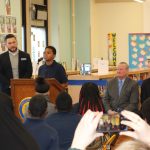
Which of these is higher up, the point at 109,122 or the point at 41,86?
the point at 41,86

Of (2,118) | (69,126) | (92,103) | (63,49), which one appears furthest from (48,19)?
(2,118)

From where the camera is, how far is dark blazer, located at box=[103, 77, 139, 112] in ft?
22.6

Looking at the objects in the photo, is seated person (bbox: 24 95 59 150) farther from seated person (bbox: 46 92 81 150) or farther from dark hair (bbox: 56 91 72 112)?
dark hair (bbox: 56 91 72 112)

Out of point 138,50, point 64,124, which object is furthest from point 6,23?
point 138,50

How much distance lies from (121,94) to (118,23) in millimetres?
7657

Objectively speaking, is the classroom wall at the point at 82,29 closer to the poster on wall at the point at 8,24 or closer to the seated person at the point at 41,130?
the poster on wall at the point at 8,24

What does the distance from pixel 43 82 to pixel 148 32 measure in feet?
29.0

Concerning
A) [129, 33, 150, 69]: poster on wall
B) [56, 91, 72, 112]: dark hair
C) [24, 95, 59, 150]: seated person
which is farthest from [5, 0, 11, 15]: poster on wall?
[129, 33, 150, 69]: poster on wall

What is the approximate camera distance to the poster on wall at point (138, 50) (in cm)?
1332

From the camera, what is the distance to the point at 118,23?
1433 cm

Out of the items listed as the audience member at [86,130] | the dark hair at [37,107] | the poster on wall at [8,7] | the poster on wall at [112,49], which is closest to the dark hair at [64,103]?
the dark hair at [37,107]

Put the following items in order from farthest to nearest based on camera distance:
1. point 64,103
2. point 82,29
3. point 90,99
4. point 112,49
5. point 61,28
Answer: point 112,49 < point 82,29 < point 61,28 < point 90,99 < point 64,103

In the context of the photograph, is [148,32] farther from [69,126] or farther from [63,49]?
[69,126]

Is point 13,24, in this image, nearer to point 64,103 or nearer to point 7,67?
point 7,67
